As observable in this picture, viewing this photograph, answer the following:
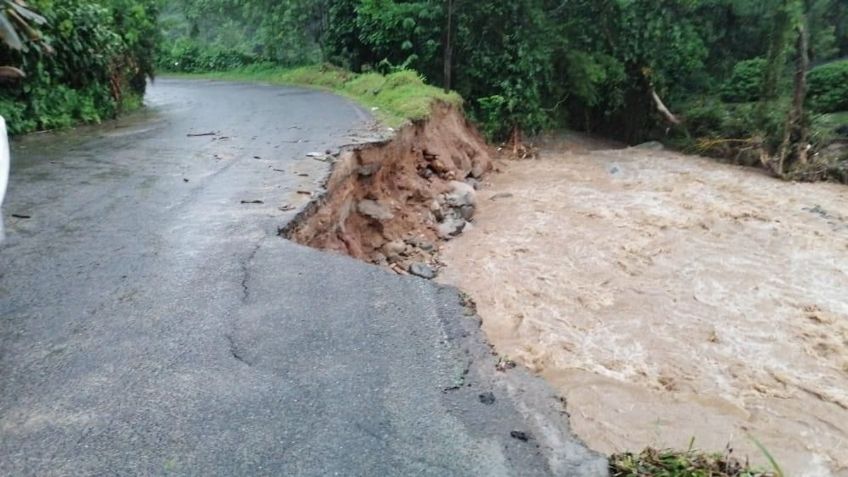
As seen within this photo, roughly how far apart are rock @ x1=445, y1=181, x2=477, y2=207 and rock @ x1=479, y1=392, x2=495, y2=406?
303 inches

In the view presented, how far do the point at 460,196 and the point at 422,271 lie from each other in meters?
3.47

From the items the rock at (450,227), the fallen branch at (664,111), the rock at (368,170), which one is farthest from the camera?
the fallen branch at (664,111)

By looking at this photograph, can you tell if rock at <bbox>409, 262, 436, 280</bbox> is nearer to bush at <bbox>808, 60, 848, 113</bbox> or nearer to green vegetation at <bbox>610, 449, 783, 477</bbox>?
green vegetation at <bbox>610, 449, 783, 477</bbox>

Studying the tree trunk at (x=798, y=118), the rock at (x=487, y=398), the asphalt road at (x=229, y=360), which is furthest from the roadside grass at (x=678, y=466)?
the tree trunk at (x=798, y=118)

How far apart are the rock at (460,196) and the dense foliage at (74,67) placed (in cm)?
650

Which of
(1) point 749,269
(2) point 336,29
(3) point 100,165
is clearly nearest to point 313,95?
(2) point 336,29

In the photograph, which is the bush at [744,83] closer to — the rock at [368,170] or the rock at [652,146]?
the rock at [652,146]

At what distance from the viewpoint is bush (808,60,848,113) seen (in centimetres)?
1792

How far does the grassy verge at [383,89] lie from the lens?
1238 cm

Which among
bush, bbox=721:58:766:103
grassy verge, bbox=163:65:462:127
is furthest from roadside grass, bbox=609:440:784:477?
bush, bbox=721:58:766:103

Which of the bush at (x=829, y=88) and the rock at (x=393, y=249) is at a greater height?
the bush at (x=829, y=88)

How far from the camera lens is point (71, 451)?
2719 millimetres

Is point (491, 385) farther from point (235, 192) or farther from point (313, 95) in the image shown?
point (313, 95)

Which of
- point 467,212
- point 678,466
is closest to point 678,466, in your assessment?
point 678,466
